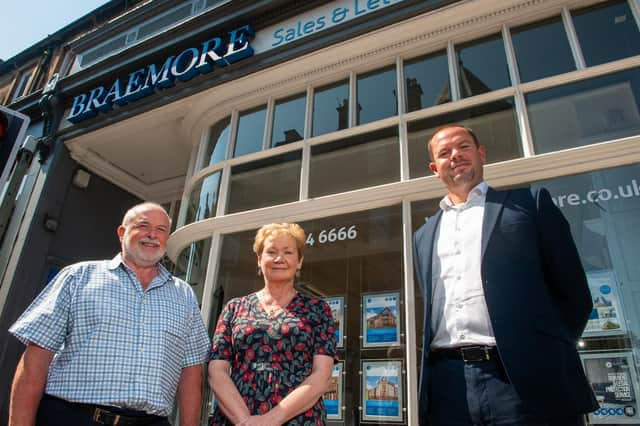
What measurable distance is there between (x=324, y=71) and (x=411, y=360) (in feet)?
11.2

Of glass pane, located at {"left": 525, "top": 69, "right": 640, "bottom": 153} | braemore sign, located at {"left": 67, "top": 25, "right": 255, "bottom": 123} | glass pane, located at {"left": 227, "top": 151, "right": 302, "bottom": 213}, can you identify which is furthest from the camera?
braemore sign, located at {"left": 67, "top": 25, "right": 255, "bottom": 123}

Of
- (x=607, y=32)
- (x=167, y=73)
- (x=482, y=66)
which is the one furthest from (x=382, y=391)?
Answer: (x=167, y=73)

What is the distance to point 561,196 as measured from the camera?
131 inches

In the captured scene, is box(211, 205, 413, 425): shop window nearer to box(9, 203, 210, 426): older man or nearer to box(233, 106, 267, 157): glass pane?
box(233, 106, 267, 157): glass pane

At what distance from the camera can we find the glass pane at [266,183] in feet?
15.6

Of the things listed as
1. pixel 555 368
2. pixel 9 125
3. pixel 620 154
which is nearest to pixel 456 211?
pixel 555 368

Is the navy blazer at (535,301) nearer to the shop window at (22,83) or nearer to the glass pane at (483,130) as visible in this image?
the glass pane at (483,130)

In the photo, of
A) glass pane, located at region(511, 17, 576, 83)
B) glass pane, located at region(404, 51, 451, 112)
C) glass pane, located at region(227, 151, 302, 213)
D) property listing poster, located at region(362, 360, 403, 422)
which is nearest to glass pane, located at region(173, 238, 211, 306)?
glass pane, located at region(227, 151, 302, 213)

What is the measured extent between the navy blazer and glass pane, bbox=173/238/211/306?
3.24 meters

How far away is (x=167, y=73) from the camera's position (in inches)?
232

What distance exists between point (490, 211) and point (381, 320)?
1900 millimetres

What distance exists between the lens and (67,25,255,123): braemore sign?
545 cm

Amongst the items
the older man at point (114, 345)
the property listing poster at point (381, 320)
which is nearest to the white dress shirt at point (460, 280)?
the older man at point (114, 345)

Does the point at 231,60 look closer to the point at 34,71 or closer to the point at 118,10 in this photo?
the point at 118,10
